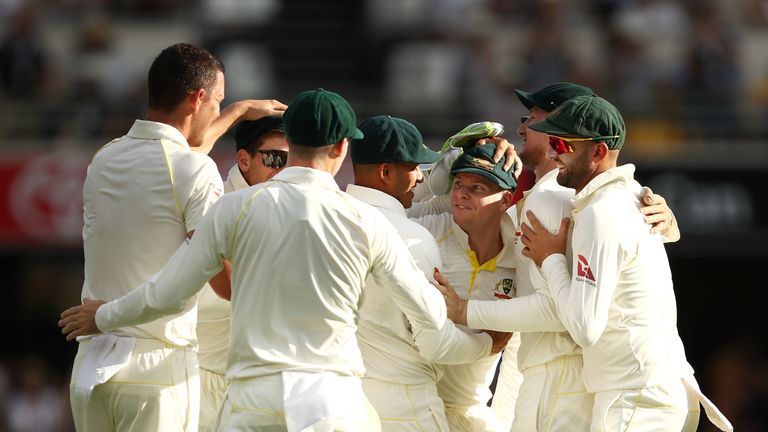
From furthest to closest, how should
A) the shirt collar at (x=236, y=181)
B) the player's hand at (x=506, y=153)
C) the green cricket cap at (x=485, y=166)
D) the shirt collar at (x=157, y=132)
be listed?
1. the shirt collar at (x=236, y=181)
2. the player's hand at (x=506, y=153)
3. the green cricket cap at (x=485, y=166)
4. the shirt collar at (x=157, y=132)

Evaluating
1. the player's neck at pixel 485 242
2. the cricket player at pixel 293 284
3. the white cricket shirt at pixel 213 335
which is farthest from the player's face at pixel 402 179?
the white cricket shirt at pixel 213 335

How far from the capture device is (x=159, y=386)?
194 inches

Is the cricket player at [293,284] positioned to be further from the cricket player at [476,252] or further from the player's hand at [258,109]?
the player's hand at [258,109]

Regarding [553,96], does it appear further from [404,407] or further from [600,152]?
[404,407]

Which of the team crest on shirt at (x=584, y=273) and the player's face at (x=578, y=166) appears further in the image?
the player's face at (x=578, y=166)

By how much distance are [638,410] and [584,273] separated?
58 cm

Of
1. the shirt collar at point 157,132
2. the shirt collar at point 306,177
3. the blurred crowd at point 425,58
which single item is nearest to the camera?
the shirt collar at point 306,177

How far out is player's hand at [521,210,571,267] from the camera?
→ 5.08 metres

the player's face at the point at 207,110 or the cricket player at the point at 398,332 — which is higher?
the player's face at the point at 207,110

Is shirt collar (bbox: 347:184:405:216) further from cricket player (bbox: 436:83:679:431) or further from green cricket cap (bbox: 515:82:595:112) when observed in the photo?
green cricket cap (bbox: 515:82:595:112)

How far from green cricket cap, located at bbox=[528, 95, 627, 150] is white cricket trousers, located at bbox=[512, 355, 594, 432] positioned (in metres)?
0.85

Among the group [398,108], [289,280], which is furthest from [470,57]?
[289,280]

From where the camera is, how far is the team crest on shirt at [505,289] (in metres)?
5.43

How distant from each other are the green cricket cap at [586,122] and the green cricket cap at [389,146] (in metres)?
0.47
